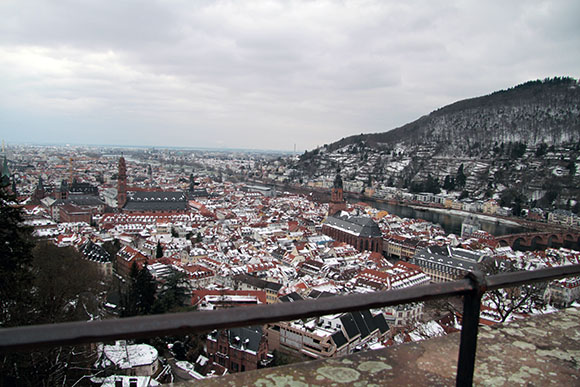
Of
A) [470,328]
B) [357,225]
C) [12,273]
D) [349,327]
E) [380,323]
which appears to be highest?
[470,328]

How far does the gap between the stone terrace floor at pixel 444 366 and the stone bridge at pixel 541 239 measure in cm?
2634

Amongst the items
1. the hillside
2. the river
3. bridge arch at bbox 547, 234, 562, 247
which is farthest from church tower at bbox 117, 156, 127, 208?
the hillside

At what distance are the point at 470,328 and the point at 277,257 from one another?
57.4 ft

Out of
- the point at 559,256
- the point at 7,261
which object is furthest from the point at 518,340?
the point at 559,256

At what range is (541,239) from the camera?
88.1 ft

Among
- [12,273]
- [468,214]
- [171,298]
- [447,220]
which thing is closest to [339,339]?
[171,298]

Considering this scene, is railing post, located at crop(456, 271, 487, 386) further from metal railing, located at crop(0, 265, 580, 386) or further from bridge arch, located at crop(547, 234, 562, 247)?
bridge arch, located at crop(547, 234, 562, 247)

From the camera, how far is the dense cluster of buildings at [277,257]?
818cm

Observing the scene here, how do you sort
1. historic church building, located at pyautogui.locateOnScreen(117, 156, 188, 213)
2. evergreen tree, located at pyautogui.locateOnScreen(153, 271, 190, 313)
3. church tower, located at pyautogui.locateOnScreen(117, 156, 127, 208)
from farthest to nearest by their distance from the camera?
church tower, located at pyautogui.locateOnScreen(117, 156, 127, 208) < historic church building, located at pyautogui.locateOnScreen(117, 156, 188, 213) < evergreen tree, located at pyautogui.locateOnScreen(153, 271, 190, 313)

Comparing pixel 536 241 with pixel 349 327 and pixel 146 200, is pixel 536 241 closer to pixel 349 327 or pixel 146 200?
pixel 349 327

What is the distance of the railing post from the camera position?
2.78 ft

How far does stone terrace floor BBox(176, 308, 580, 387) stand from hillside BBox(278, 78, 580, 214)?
42.7 m

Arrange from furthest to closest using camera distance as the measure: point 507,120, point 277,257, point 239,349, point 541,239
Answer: point 507,120 → point 541,239 → point 277,257 → point 239,349

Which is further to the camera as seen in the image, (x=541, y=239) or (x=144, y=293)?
(x=541, y=239)
